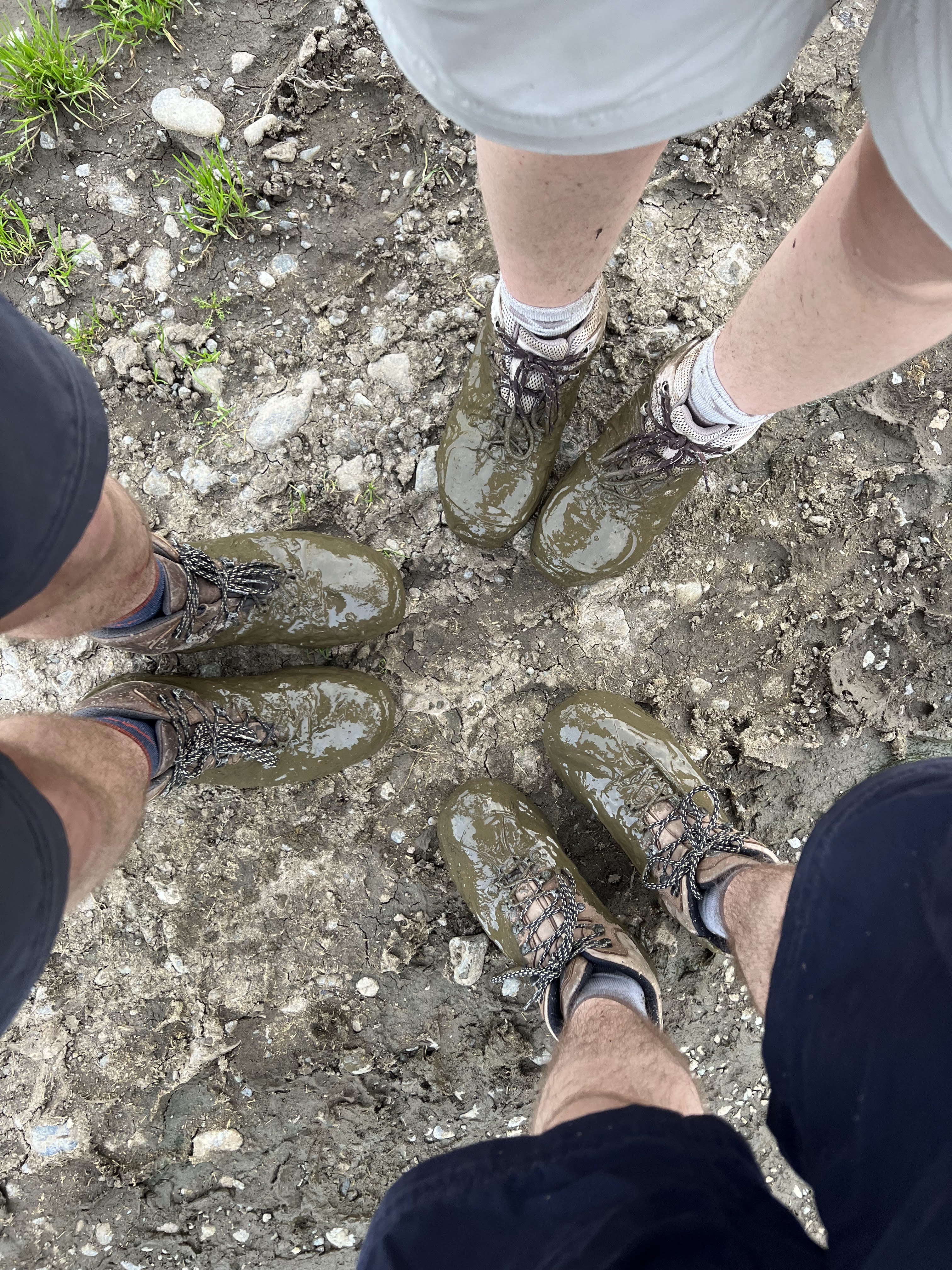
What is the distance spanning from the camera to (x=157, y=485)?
7.00ft

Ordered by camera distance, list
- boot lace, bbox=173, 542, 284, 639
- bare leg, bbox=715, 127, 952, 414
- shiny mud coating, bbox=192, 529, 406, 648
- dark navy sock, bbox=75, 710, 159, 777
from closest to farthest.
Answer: bare leg, bbox=715, 127, 952, 414 < dark navy sock, bbox=75, 710, 159, 777 < boot lace, bbox=173, 542, 284, 639 < shiny mud coating, bbox=192, 529, 406, 648

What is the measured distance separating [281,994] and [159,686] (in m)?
1.01

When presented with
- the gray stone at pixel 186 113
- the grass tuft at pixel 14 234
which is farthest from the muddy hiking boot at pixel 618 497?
the grass tuft at pixel 14 234

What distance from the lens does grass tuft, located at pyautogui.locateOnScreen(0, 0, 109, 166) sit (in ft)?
6.67

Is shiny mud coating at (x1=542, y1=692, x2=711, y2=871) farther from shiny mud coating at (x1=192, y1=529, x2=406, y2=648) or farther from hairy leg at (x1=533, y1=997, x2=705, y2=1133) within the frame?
shiny mud coating at (x1=192, y1=529, x2=406, y2=648)

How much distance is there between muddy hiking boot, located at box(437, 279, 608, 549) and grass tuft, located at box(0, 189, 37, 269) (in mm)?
1390

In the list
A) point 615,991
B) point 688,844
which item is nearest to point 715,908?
point 688,844

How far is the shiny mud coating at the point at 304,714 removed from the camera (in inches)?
79.0

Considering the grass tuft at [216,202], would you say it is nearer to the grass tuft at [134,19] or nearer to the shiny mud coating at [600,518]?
the grass tuft at [134,19]

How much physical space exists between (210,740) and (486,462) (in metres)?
1.08

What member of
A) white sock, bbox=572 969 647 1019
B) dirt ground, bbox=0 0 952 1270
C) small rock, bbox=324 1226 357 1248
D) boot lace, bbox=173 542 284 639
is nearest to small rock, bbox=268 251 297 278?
dirt ground, bbox=0 0 952 1270

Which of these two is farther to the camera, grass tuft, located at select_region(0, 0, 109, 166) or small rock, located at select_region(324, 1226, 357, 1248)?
small rock, located at select_region(324, 1226, 357, 1248)

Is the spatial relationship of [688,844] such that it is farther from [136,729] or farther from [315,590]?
[136,729]

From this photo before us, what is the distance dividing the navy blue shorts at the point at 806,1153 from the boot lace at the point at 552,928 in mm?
887
